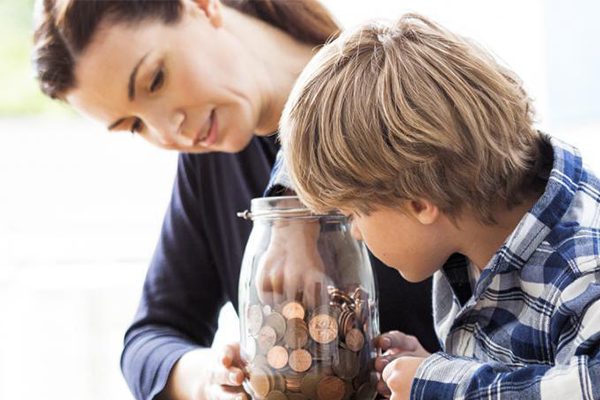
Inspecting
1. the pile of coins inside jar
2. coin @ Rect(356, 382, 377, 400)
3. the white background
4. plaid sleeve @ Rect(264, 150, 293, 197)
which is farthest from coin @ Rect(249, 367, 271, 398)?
the white background

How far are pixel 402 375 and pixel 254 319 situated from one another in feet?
0.63

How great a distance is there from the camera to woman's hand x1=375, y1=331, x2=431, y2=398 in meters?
0.93

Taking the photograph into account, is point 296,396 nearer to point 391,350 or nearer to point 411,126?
point 391,350

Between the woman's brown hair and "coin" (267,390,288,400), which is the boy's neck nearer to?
"coin" (267,390,288,400)

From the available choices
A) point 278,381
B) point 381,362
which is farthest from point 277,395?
point 381,362

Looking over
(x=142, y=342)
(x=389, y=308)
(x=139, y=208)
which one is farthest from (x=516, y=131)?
(x=139, y=208)

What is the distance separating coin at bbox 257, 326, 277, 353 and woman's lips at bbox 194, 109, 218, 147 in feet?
1.26

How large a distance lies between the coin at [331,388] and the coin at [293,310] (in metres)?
0.07

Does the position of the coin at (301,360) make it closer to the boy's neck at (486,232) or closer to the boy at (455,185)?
the boy at (455,185)

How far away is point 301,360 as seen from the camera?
34.5 inches

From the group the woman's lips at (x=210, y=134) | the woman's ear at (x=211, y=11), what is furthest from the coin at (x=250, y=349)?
the woman's ear at (x=211, y=11)

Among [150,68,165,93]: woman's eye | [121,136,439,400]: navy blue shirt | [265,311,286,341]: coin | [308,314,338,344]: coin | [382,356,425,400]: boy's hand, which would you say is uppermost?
[150,68,165,93]: woman's eye

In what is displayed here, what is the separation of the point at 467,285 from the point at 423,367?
0.22 meters

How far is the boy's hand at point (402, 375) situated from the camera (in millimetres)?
813
